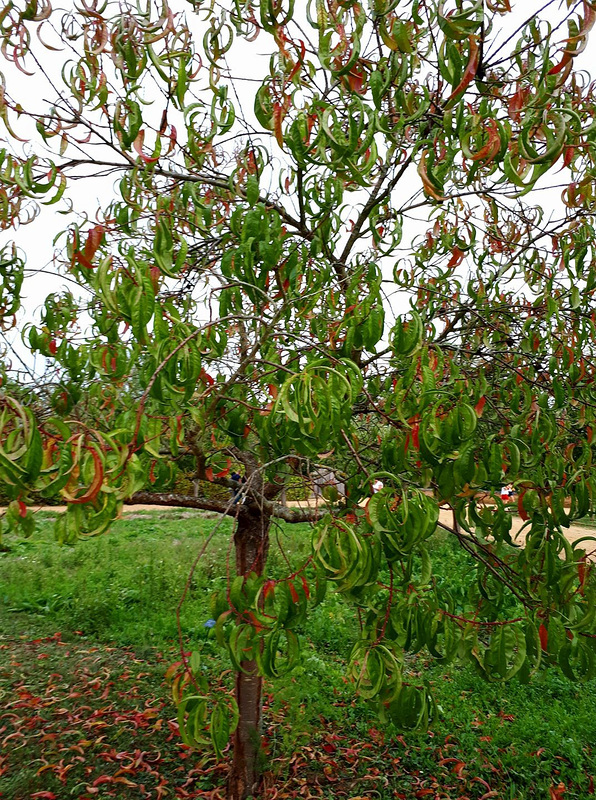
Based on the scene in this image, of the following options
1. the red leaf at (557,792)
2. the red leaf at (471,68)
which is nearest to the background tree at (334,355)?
the red leaf at (471,68)

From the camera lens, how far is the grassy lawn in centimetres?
295

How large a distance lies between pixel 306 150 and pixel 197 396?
78cm

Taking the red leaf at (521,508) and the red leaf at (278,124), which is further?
the red leaf at (521,508)

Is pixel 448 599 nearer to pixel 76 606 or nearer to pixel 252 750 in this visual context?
pixel 252 750

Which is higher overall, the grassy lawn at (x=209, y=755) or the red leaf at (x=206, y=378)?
the red leaf at (x=206, y=378)

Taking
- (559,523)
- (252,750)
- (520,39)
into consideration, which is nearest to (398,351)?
(559,523)

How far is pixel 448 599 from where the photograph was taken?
5.49 ft

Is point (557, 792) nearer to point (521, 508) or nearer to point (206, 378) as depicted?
point (521, 508)

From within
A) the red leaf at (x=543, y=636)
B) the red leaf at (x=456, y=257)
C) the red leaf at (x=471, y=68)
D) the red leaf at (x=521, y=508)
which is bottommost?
the red leaf at (x=543, y=636)

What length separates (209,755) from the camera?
10.0 feet

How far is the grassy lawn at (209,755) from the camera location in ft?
9.66

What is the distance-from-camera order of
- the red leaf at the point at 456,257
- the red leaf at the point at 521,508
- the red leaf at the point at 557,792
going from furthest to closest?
the red leaf at the point at 557,792 → the red leaf at the point at 456,257 → the red leaf at the point at 521,508

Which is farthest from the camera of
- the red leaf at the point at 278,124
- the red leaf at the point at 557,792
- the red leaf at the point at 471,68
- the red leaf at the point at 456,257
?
the red leaf at the point at 557,792

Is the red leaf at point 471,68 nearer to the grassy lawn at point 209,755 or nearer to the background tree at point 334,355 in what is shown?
the background tree at point 334,355
